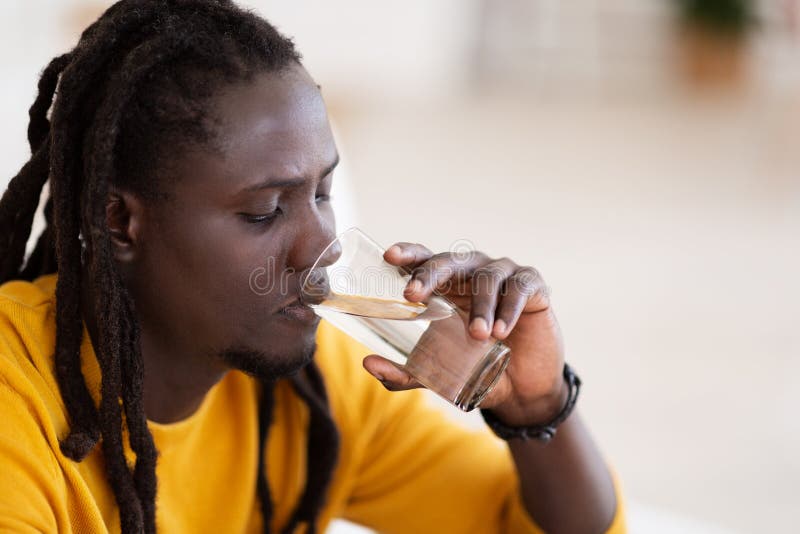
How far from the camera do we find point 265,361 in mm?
1222

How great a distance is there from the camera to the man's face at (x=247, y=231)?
3.83 ft

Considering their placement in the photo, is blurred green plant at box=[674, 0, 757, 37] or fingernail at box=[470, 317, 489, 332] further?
blurred green plant at box=[674, 0, 757, 37]

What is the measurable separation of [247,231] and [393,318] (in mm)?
192

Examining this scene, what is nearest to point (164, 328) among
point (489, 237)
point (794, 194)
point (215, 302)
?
point (215, 302)

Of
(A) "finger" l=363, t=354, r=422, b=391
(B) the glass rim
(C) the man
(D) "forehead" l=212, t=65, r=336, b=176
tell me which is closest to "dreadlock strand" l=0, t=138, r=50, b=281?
(C) the man

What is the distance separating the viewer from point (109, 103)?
114 centimetres

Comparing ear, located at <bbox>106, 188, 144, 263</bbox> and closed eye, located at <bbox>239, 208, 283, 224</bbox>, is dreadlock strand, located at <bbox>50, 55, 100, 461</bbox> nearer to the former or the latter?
ear, located at <bbox>106, 188, 144, 263</bbox>

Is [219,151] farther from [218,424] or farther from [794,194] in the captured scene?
[794,194]

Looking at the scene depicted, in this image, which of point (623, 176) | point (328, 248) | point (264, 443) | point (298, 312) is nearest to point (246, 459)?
point (264, 443)

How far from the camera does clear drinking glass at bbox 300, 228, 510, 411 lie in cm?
115

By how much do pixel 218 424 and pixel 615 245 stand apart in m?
3.37

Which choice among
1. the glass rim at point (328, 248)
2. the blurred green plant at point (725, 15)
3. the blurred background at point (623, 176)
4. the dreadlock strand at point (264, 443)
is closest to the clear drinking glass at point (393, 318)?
the glass rim at point (328, 248)

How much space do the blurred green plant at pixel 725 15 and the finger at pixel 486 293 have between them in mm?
5991

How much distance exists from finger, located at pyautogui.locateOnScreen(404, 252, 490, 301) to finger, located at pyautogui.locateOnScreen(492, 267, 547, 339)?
0.05 m
